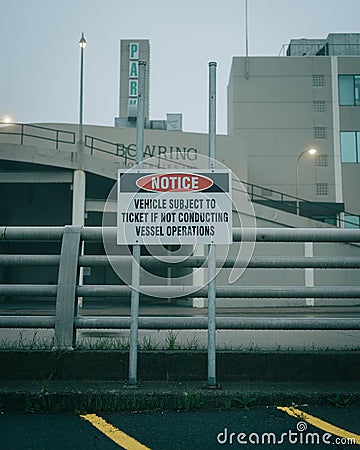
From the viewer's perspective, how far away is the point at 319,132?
44.3 m

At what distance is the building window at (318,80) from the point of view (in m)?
44.9

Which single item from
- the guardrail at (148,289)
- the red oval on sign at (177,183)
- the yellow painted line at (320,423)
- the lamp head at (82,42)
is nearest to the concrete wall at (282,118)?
the lamp head at (82,42)

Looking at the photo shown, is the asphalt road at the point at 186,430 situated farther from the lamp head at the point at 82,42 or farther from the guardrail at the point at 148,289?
the lamp head at the point at 82,42

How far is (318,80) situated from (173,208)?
43.2 metres

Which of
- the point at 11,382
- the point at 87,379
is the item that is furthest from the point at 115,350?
the point at 11,382

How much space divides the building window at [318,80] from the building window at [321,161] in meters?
6.04

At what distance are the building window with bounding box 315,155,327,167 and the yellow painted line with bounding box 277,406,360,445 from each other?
4094 centimetres

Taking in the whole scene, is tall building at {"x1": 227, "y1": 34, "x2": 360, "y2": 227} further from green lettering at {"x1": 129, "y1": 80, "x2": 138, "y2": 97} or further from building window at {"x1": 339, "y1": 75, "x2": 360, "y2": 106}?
green lettering at {"x1": 129, "y1": 80, "x2": 138, "y2": 97}

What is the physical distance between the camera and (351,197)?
142ft

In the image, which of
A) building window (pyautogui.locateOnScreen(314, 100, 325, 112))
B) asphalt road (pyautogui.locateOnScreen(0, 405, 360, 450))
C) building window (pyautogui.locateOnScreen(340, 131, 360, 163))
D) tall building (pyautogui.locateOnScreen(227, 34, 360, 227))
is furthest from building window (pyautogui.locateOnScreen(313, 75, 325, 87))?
asphalt road (pyautogui.locateOnScreen(0, 405, 360, 450))

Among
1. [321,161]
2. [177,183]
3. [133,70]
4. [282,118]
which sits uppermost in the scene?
[133,70]

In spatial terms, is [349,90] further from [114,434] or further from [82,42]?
[114,434]

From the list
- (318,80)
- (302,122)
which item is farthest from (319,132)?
(318,80)

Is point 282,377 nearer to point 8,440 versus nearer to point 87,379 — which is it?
point 87,379
